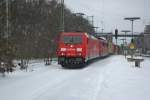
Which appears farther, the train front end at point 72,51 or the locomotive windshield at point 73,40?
the locomotive windshield at point 73,40

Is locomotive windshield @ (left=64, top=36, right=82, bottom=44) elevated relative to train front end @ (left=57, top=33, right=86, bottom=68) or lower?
elevated

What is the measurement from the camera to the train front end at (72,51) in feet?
110

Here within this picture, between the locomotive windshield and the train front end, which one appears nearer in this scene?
the train front end

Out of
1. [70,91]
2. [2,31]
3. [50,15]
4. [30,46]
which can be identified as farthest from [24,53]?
[50,15]

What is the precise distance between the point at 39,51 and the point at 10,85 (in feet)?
69.2

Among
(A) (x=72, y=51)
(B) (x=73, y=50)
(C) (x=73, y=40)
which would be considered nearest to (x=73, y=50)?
(B) (x=73, y=50)

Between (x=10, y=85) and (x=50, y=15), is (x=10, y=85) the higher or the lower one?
the lower one

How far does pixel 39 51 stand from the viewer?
3853 cm

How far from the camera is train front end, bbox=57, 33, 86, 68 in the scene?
33.5m

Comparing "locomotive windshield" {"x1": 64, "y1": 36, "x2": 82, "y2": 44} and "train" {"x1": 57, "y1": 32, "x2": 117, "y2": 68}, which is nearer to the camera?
"train" {"x1": 57, "y1": 32, "x2": 117, "y2": 68}

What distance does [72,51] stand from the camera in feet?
110

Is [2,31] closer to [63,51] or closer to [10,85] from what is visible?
[10,85]

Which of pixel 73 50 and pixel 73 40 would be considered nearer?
pixel 73 50

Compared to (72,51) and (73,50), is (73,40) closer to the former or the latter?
(73,50)
